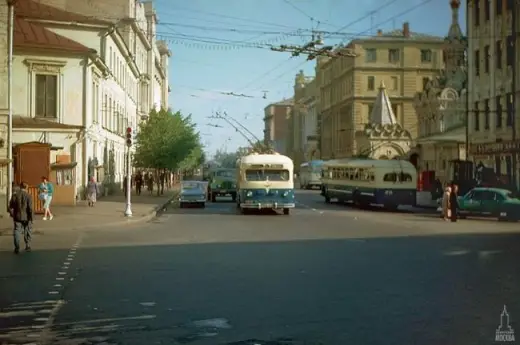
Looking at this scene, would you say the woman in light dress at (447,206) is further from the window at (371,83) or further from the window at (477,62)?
the window at (371,83)

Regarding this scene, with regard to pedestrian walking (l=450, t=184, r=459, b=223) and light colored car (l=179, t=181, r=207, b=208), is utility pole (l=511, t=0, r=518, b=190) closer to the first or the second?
pedestrian walking (l=450, t=184, r=459, b=223)

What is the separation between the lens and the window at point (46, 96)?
132ft

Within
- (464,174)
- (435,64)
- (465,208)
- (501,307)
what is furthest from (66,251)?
(435,64)

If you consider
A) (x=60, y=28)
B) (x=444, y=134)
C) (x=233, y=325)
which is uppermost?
(x=60, y=28)

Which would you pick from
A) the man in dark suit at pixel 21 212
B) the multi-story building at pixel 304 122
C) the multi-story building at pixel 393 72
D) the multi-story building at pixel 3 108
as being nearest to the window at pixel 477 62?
the multi-story building at pixel 3 108

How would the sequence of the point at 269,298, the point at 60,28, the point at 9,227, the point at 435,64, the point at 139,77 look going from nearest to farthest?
1. the point at 269,298
2. the point at 9,227
3. the point at 60,28
4. the point at 139,77
5. the point at 435,64

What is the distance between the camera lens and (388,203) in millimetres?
41375

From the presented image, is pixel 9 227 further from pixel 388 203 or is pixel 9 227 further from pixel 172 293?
pixel 388 203

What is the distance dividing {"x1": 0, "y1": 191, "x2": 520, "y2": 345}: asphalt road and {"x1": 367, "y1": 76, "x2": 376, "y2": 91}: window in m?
77.8

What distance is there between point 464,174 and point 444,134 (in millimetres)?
16515

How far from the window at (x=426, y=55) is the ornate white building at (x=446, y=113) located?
2274 cm

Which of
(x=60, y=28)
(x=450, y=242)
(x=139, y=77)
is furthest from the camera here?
(x=139, y=77)

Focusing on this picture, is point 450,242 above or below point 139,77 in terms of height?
below
